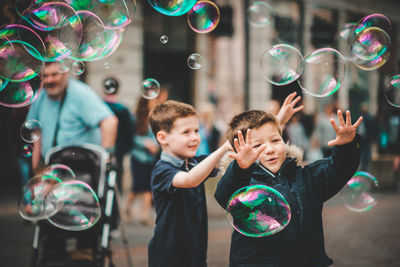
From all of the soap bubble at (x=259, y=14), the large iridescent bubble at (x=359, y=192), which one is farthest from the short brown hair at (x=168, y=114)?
the soap bubble at (x=259, y=14)

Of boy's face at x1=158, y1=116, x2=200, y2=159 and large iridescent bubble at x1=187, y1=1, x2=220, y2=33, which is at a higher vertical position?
large iridescent bubble at x1=187, y1=1, x2=220, y2=33

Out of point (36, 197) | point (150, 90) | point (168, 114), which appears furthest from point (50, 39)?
point (168, 114)

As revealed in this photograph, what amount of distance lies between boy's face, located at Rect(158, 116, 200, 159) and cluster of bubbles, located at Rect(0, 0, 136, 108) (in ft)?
4.13

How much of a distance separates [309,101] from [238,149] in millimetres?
14656

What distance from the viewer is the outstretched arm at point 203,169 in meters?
2.74

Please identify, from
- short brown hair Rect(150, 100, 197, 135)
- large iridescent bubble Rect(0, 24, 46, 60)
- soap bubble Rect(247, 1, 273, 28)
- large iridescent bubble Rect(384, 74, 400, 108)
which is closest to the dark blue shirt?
short brown hair Rect(150, 100, 197, 135)

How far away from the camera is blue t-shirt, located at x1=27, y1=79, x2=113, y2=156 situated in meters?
4.64

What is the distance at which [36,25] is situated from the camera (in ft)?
13.2

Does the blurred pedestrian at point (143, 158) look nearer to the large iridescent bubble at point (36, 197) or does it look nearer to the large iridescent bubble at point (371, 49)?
the large iridescent bubble at point (36, 197)

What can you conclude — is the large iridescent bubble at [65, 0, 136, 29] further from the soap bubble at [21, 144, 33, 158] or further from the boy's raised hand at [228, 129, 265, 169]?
the boy's raised hand at [228, 129, 265, 169]

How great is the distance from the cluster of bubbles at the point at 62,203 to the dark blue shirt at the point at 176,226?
0.86m

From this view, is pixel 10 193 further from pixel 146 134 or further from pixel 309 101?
pixel 309 101

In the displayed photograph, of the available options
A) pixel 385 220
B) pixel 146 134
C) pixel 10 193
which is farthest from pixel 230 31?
pixel 10 193

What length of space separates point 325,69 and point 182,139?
126 centimetres
